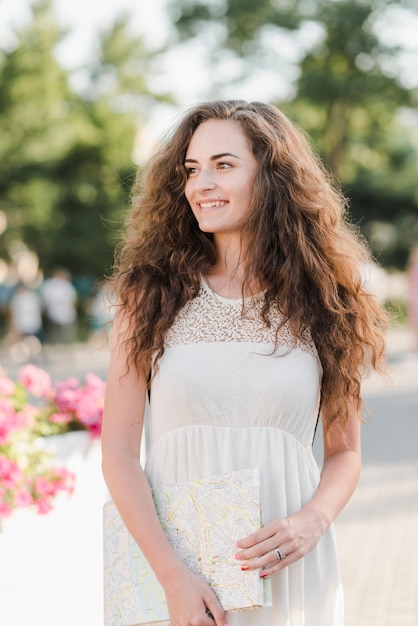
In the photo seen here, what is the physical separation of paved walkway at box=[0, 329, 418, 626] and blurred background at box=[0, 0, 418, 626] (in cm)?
1

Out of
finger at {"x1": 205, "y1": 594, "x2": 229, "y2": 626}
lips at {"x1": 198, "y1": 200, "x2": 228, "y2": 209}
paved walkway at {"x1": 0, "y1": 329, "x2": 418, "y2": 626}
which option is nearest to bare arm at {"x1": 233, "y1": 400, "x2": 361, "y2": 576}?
finger at {"x1": 205, "y1": 594, "x2": 229, "y2": 626}

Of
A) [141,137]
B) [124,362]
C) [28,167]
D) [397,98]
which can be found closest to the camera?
[124,362]

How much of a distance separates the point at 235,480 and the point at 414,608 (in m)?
3.48

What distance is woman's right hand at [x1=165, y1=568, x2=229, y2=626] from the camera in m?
2.17

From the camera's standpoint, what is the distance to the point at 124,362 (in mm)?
2432

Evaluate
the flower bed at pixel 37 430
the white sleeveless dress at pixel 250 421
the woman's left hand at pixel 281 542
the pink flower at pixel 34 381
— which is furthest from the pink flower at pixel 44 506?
the woman's left hand at pixel 281 542

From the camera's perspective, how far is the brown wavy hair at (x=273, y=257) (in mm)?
2541

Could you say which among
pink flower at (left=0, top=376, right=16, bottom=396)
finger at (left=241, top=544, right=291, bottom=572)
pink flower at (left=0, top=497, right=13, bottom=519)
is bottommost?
finger at (left=241, top=544, right=291, bottom=572)

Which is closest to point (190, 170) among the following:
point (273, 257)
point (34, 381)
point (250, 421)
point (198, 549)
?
point (273, 257)

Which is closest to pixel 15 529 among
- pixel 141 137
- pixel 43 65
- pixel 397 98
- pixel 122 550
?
pixel 122 550

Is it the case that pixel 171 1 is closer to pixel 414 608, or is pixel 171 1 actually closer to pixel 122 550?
pixel 414 608

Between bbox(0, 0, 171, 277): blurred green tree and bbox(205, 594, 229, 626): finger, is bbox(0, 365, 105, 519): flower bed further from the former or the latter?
bbox(0, 0, 171, 277): blurred green tree

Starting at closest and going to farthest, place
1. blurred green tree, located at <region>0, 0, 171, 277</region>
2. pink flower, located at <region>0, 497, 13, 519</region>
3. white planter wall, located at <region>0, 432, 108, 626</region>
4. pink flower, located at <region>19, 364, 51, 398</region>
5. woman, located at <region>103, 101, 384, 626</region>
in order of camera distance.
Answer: woman, located at <region>103, 101, 384, 626</region> → white planter wall, located at <region>0, 432, 108, 626</region> → pink flower, located at <region>0, 497, 13, 519</region> → pink flower, located at <region>19, 364, 51, 398</region> → blurred green tree, located at <region>0, 0, 171, 277</region>

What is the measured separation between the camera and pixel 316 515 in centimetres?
237
